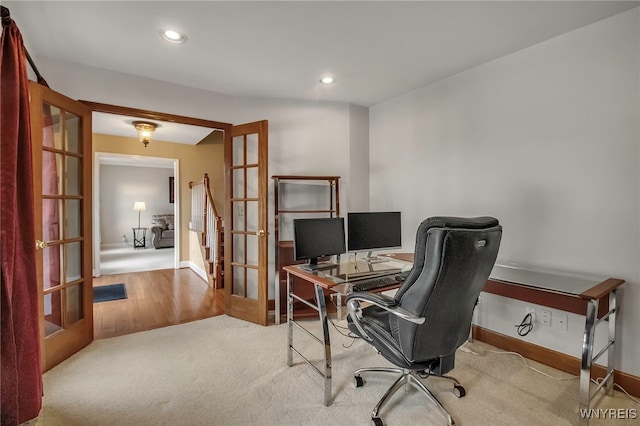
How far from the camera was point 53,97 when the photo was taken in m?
2.20

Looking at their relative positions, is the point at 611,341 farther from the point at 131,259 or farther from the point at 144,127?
the point at 131,259

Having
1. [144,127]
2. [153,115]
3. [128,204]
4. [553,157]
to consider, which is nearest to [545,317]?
[553,157]

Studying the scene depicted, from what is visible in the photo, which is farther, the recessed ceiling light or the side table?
the side table

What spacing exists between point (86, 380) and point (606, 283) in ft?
11.4

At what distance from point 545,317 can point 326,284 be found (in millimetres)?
1800

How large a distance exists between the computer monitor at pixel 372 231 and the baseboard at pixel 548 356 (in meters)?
1.10

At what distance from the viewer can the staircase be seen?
4320 mm

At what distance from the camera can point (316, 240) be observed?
7.63 feet

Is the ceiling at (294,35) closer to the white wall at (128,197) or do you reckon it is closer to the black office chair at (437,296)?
the black office chair at (437,296)

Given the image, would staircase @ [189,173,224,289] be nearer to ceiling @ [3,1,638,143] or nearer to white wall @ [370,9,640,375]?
ceiling @ [3,1,638,143]

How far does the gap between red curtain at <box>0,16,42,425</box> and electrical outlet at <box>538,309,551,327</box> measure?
3295 mm

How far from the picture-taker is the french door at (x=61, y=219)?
2066 mm

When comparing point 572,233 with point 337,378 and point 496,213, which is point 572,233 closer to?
point 496,213

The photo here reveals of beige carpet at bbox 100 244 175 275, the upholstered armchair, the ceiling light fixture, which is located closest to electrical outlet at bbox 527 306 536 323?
the ceiling light fixture
